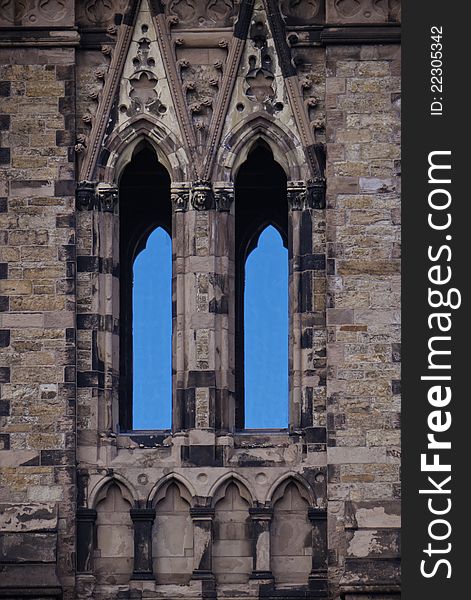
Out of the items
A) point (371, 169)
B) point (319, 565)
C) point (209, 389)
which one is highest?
point (371, 169)

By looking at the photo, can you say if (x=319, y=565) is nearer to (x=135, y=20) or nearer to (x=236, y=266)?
(x=236, y=266)

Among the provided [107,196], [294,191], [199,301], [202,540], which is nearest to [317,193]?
[294,191]

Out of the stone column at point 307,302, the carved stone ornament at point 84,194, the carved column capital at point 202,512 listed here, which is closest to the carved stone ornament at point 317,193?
the stone column at point 307,302

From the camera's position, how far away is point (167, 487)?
32562 millimetres

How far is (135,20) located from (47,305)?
3.61 metres

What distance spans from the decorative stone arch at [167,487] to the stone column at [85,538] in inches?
26.5

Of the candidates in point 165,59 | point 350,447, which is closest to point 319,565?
point 350,447

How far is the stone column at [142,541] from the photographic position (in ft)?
106

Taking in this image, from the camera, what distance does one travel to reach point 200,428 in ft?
107

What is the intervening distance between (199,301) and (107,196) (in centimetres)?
164

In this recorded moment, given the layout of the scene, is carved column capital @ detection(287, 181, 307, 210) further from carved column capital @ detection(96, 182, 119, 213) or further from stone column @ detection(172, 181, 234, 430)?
carved column capital @ detection(96, 182, 119, 213)

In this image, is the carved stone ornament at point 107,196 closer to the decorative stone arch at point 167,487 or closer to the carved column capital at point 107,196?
the carved column capital at point 107,196

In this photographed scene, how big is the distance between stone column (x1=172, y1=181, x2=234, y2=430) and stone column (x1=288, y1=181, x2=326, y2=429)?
2.45 ft

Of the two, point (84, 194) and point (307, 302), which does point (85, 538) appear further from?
point (84, 194)
